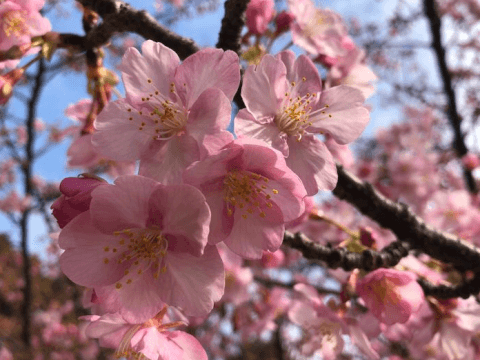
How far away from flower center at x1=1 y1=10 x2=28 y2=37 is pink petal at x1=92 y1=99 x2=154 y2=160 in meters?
0.41

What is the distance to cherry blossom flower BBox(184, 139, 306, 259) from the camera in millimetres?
679

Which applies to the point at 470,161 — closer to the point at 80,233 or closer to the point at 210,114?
the point at 210,114

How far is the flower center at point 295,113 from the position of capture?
32.9 inches

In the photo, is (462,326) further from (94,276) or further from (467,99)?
(467,99)

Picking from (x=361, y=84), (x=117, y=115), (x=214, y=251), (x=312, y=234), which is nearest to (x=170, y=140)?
(x=117, y=115)

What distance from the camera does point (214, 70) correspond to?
2.34 feet

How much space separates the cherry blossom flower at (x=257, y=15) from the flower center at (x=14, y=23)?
23.9 inches

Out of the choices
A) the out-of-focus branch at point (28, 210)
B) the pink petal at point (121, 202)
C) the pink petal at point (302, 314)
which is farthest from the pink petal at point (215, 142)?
the out-of-focus branch at point (28, 210)

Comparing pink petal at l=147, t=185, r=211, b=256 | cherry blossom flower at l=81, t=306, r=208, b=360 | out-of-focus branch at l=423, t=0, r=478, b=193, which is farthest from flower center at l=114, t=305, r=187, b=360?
out-of-focus branch at l=423, t=0, r=478, b=193

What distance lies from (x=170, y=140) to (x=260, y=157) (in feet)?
0.62

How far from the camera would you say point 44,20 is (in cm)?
98

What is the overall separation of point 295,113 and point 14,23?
0.74 meters

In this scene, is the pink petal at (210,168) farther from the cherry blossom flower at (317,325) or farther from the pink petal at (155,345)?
the cherry blossom flower at (317,325)

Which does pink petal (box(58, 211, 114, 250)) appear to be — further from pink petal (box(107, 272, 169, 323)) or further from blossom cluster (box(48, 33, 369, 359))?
pink petal (box(107, 272, 169, 323))
